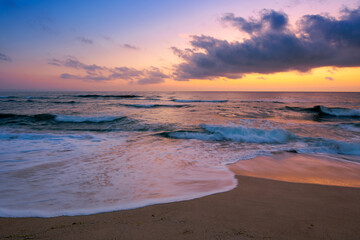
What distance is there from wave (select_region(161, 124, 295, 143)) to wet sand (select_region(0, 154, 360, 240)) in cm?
514

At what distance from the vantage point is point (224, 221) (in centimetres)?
220

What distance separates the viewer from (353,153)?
6.53 metres

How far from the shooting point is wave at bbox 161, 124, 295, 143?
8.20 metres

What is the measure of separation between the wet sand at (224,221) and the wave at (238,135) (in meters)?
5.14

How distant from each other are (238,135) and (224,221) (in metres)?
6.87

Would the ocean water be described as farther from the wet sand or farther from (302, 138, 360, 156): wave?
the wet sand

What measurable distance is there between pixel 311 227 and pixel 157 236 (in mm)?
1754

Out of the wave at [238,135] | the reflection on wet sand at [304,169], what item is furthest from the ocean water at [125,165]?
the reflection on wet sand at [304,169]

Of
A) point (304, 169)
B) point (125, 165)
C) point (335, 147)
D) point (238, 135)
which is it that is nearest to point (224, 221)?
point (125, 165)

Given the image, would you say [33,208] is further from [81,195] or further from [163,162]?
[163,162]

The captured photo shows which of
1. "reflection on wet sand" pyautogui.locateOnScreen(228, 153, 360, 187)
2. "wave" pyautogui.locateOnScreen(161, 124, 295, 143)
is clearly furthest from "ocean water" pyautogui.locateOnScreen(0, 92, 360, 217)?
"reflection on wet sand" pyautogui.locateOnScreen(228, 153, 360, 187)

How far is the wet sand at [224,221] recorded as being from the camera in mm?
1966

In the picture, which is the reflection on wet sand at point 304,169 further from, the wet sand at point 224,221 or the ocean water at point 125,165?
the wet sand at point 224,221

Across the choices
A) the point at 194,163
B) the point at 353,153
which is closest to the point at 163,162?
the point at 194,163
